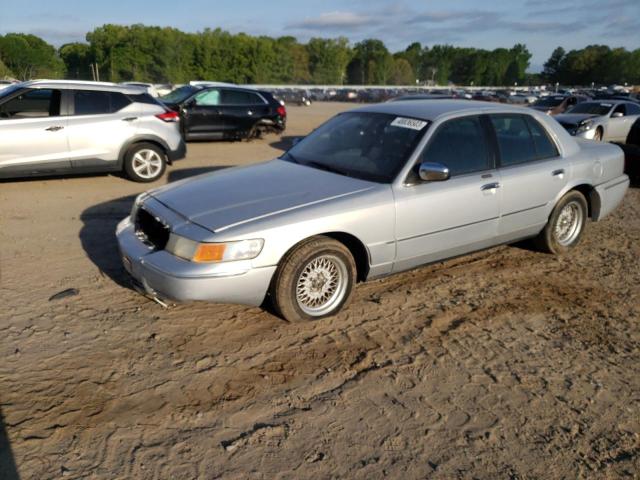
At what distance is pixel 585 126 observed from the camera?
47.2ft

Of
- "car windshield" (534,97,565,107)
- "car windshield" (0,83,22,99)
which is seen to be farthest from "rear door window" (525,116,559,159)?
"car windshield" (534,97,565,107)

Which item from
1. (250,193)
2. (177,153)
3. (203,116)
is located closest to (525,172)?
(250,193)

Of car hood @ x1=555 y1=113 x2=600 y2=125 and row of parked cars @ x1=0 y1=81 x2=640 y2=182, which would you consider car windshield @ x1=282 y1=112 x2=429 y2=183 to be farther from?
car hood @ x1=555 y1=113 x2=600 y2=125

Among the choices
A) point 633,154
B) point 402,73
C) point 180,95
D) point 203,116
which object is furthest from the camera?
point 402,73

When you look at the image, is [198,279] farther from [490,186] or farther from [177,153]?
[177,153]

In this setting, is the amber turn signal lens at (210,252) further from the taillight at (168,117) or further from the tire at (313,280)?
the taillight at (168,117)

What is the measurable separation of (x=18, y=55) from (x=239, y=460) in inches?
4328

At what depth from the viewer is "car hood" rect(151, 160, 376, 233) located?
153 inches

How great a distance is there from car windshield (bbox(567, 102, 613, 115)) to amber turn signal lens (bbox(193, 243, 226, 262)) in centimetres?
1503

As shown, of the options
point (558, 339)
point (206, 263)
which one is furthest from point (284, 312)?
point (558, 339)

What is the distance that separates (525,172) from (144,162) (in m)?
6.10

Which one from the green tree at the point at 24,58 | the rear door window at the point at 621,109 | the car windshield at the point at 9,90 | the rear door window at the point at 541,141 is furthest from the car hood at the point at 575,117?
the green tree at the point at 24,58

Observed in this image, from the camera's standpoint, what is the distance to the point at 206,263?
3646mm

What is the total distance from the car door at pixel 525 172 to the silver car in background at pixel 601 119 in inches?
391
